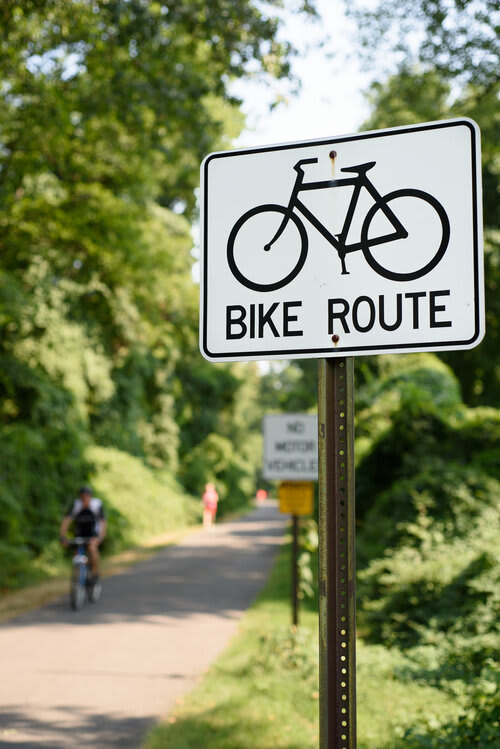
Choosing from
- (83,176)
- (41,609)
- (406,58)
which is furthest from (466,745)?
(83,176)

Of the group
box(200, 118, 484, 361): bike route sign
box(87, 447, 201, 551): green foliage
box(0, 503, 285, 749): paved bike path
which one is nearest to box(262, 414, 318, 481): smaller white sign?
box(0, 503, 285, 749): paved bike path

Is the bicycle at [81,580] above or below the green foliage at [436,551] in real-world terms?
below

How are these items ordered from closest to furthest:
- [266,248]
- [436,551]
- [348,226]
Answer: [348,226] < [266,248] < [436,551]

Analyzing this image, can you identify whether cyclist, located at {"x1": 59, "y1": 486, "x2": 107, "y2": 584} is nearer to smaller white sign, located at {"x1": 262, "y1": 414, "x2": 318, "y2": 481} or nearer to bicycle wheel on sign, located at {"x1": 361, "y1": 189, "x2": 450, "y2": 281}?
smaller white sign, located at {"x1": 262, "y1": 414, "x2": 318, "y2": 481}

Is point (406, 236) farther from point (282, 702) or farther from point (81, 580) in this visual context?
point (81, 580)

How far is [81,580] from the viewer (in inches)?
466

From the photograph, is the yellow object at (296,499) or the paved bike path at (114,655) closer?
the paved bike path at (114,655)

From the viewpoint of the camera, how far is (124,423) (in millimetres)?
27766

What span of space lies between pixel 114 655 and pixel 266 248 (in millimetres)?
7403

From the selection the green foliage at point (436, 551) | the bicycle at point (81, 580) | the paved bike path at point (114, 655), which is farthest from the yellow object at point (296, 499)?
the bicycle at point (81, 580)

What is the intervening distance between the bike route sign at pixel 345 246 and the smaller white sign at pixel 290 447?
21.7 feet

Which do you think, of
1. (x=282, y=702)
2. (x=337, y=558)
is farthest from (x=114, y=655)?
(x=337, y=558)

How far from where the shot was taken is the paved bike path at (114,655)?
20.0 feet

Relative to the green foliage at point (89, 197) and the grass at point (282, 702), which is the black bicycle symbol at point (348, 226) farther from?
the green foliage at point (89, 197)
